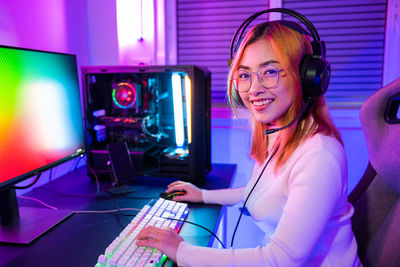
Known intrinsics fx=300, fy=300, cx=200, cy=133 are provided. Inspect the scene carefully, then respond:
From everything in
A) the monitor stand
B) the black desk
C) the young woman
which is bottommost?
the black desk

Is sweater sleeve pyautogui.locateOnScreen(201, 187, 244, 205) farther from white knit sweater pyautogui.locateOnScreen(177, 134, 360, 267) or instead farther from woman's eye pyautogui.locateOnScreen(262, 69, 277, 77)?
woman's eye pyautogui.locateOnScreen(262, 69, 277, 77)

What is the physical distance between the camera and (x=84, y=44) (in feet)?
5.52

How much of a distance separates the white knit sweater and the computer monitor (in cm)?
50

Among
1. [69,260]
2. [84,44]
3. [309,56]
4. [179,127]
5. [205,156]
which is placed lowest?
[69,260]

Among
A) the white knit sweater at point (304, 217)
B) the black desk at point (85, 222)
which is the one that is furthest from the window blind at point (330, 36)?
the white knit sweater at point (304, 217)

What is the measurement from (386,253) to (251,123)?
550mm

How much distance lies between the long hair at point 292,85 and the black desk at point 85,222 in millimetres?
316

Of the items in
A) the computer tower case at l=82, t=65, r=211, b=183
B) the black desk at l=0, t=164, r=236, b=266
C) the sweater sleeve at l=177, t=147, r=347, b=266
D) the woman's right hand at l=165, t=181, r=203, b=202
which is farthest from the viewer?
the computer tower case at l=82, t=65, r=211, b=183

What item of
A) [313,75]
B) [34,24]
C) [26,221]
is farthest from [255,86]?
[34,24]

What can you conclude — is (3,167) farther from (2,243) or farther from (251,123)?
(251,123)

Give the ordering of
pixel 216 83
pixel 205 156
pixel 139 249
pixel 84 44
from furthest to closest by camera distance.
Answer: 1. pixel 216 83
2. pixel 84 44
3. pixel 205 156
4. pixel 139 249

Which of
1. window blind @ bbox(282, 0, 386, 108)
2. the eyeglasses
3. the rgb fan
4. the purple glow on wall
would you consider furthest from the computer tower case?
window blind @ bbox(282, 0, 386, 108)

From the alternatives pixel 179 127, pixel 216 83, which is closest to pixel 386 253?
pixel 179 127

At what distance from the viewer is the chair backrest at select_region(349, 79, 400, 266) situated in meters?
0.71
